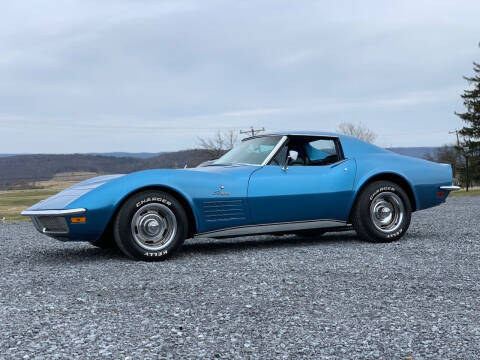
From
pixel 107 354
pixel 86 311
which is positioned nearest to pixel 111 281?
pixel 86 311

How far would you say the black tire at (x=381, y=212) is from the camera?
748 centimetres

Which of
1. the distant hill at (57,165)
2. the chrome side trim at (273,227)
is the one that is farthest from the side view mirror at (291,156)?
the distant hill at (57,165)

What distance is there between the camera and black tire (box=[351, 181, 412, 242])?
24.5 feet

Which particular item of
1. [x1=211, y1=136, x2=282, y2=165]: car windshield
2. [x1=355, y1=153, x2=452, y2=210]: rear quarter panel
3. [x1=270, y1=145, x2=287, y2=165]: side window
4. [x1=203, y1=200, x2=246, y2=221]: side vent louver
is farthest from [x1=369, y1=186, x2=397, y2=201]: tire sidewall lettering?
[x1=203, y1=200, x2=246, y2=221]: side vent louver

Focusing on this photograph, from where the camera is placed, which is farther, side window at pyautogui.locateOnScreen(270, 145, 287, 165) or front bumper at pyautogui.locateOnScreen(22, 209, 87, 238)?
side window at pyautogui.locateOnScreen(270, 145, 287, 165)

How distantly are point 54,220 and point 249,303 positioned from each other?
279cm

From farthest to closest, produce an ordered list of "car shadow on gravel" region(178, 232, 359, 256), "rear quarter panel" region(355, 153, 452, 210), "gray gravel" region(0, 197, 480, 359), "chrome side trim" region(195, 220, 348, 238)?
"rear quarter panel" region(355, 153, 452, 210)
"car shadow on gravel" region(178, 232, 359, 256)
"chrome side trim" region(195, 220, 348, 238)
"gray gravel" region(0, 197, 480, 359)

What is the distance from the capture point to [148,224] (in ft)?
20.6

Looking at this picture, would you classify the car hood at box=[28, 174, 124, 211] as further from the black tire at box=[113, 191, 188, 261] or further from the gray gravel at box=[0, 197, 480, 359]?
the gray gravel at box=[0, 197, 480, 359]

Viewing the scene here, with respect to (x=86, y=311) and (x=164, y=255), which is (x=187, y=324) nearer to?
(x=86, y=311)

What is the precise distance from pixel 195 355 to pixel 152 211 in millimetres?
3229

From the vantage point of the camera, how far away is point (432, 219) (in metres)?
11.5

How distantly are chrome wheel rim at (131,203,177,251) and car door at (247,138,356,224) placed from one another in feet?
3.31

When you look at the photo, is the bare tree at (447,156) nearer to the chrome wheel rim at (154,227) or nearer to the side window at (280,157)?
the side window at (280,157)
